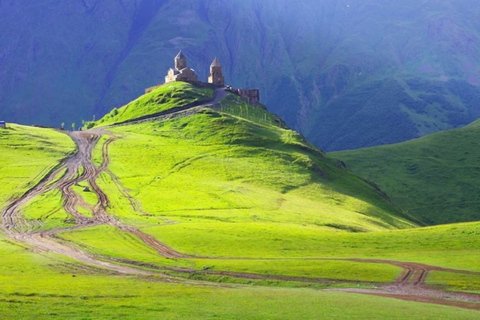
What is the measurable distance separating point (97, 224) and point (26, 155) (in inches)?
2510

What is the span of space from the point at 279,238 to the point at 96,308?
45730mm

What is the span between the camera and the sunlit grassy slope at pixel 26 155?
139 meters

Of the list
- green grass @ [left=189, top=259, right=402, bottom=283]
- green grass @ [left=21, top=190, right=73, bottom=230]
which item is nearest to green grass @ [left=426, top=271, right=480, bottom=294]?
green grass @ [left=189, top=259, right=402, bottom=283]

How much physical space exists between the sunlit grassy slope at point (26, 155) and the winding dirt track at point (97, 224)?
2.39m

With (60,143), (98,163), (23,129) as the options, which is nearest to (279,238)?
(98,163)

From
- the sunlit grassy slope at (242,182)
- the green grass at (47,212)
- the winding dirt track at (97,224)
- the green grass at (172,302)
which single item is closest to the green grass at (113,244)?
the winding dirt track at (97,224)

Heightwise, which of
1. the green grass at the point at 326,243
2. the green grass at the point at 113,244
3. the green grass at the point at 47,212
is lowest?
the green grass at the point at 326,243

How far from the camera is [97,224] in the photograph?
10800cm

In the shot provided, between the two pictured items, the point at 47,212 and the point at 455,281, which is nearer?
the point at 455,281

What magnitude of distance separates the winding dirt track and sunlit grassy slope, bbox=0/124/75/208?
94.1 inches

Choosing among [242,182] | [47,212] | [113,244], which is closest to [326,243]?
[113,244]

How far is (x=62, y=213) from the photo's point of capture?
Result: 115 metres

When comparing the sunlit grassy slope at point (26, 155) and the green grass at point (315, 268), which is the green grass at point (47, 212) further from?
the green grass at point (315, 268)

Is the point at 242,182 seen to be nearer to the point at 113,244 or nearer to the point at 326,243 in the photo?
the point at 326,243
